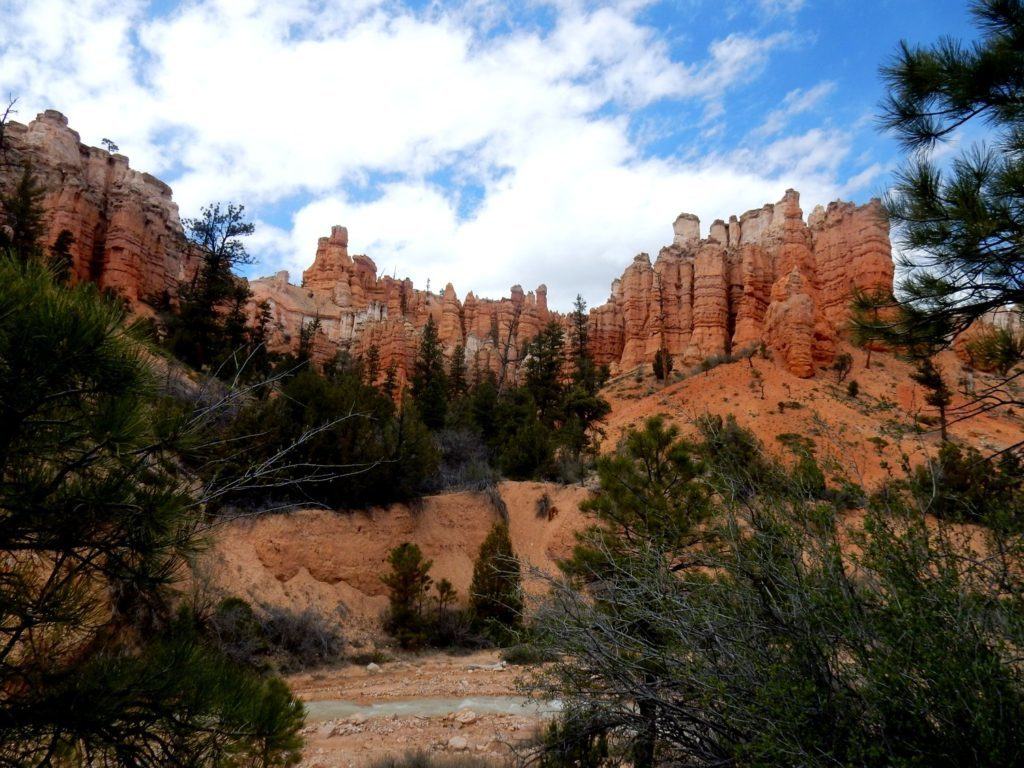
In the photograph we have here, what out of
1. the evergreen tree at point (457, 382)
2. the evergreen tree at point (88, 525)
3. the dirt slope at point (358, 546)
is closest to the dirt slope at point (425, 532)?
the dirt slope at point (358, 546)

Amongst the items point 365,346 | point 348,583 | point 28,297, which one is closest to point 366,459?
point 348,583

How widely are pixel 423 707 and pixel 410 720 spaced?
3.73 ft

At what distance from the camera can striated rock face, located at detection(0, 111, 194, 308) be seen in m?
34.1

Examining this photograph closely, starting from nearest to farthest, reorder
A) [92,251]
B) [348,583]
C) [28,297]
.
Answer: [28,297], [348,583], [92,251]

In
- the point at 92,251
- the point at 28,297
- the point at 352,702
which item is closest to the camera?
the point at 28,297

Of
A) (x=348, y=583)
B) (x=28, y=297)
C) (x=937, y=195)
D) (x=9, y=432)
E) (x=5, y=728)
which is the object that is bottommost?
(x=348, y=583)

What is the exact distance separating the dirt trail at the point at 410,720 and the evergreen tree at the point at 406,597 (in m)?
1.35

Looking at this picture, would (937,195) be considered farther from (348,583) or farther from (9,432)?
(348,583)

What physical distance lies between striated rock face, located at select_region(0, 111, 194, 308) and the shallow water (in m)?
29.7

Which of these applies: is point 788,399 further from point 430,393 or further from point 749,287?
point 430,393

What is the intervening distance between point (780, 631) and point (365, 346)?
58.9 meters

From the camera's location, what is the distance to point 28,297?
2420 millimetres

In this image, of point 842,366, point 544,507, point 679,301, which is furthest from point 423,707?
point 679,301

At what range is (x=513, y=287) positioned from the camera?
7688cm
